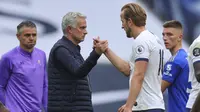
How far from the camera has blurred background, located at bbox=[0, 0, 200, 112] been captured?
1012 centimetres

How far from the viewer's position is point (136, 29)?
6605mm

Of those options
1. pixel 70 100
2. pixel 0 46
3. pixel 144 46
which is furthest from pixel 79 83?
pixel 0 46

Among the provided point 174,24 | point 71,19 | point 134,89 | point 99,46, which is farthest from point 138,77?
point 174,24

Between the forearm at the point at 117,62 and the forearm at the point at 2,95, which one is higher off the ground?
the forearm at the point at 117,62

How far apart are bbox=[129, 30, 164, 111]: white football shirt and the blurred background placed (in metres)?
3.72

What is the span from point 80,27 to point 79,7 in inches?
143

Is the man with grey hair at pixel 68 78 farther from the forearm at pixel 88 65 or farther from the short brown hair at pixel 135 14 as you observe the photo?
the short brown hair at pixel 135 14

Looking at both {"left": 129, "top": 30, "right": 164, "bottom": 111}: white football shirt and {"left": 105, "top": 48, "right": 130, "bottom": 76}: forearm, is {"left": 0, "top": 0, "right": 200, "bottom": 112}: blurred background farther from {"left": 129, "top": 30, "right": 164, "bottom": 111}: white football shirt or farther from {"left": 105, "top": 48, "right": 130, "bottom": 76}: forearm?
{"left": 129, "top": 30, "right": 164, "bottom": 111}: white football shirt

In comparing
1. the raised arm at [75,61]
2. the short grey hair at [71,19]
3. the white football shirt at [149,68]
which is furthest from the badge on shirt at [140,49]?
the short grey hair at [71,19]

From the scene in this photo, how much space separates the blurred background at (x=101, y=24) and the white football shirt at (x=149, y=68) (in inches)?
146

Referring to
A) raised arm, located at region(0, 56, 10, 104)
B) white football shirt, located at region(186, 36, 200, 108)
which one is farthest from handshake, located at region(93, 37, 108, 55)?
raised arm, located at region(0, 56, 10, 104)

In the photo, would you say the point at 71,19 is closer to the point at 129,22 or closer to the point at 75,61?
the point at 75,61

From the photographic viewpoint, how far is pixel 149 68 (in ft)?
21.5

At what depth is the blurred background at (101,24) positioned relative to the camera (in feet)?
33.2
